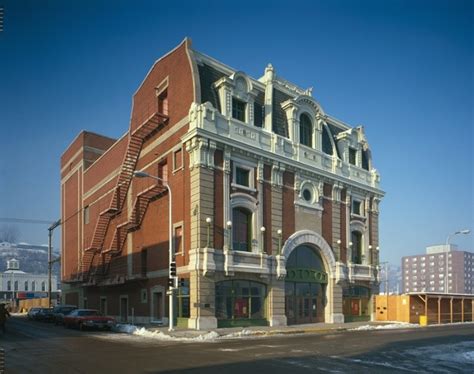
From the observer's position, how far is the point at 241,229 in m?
36.6

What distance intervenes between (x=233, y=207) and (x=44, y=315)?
Result: 24.6m

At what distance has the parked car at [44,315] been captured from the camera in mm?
47281

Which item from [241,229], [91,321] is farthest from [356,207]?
[91,321]

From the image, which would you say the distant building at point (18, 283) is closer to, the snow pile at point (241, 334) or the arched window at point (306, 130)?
the arched window at point (306, 130)

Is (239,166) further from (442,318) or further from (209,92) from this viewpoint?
(442,318)

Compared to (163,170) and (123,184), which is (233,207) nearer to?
(163,170)

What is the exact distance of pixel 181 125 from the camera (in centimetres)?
3628

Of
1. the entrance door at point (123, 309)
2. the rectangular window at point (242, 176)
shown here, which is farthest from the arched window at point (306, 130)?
the entrance door at point (123, 309)

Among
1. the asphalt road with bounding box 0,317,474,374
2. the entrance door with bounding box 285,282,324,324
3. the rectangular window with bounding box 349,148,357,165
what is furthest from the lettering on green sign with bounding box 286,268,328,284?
the asphalt road with bounding box 0,317,474,374

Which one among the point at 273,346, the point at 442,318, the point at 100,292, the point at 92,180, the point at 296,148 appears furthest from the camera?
the point at 92,180

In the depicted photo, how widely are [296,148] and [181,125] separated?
9875 millimetres

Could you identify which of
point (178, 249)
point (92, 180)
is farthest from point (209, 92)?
point (92, 180)

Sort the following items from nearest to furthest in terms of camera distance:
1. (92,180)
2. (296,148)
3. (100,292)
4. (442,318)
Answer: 1. (296,148)
2. (442,318)
3. (100,292)
4. (92,180)

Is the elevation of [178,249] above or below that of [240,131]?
below
